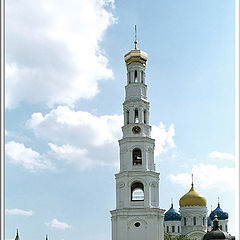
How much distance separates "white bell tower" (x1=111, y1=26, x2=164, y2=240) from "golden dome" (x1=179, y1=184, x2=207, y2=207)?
1236 inches

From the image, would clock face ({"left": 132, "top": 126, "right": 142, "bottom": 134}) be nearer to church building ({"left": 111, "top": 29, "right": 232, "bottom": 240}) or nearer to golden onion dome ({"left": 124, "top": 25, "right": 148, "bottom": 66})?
church building ({"left": 111, "top": 29, "right": 232, "bottom": 240})

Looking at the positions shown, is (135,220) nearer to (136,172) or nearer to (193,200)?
(136,172)

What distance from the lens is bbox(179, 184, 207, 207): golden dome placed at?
7056cm

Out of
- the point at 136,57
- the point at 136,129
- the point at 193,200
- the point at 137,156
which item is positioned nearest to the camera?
the point at 137,156

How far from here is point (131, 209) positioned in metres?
38.7

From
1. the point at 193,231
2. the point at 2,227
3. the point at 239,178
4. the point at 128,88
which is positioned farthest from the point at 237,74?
the point at 193,231

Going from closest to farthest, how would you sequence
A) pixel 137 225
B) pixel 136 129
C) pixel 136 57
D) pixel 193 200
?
pixel 137 225
pixel 136 129
pixel 136 57
pixel 193 200

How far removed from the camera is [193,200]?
70625 mm

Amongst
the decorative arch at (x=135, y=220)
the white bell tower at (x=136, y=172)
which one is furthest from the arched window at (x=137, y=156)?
the decorative arch at (x=135, y=220)

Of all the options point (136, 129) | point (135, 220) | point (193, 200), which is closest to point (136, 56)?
point (136, 129)

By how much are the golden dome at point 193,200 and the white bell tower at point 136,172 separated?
31.4 m

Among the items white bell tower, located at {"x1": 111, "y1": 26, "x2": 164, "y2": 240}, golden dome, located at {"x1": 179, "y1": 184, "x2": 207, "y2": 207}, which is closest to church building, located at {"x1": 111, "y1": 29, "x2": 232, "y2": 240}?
white bell tower, located at {"x1": 111, "y1": 26, "x2": 164, "y2": 240}

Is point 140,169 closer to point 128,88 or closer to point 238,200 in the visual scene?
point 128,88

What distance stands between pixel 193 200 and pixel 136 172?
3292cm
